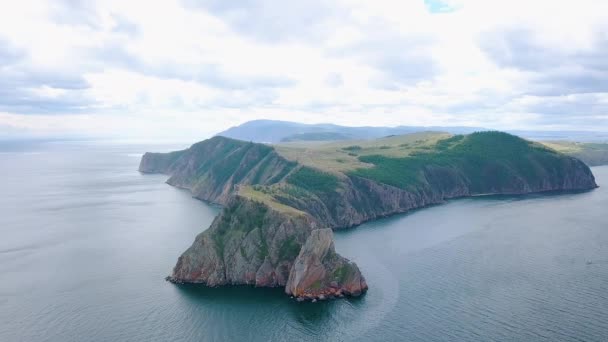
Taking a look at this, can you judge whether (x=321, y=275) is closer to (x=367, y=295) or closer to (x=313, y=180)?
(x=367, y=295)

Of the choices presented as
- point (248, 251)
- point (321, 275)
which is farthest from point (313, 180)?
point (321, 275)

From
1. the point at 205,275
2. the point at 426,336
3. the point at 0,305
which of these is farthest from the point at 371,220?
the point at 0,305

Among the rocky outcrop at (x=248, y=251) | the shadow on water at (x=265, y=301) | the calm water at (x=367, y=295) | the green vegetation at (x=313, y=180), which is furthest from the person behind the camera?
the green vegetation at (x=313, y=180)

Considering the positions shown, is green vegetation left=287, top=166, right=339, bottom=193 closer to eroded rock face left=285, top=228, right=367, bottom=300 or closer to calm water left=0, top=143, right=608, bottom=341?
calm water left=0, top=143, right=608, bottom=341

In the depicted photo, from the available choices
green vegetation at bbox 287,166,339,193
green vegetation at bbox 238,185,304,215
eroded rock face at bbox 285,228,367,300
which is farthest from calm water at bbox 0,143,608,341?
green vegetation at bbox 287,166,339,193

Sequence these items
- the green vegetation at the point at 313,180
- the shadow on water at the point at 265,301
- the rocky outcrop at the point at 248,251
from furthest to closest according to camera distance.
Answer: the green vegetation at the point at 313,180 → the rocky outcrop at the point at 248,251 → the shadow on water at the point at 265,301

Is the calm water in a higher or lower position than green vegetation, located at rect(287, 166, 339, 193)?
lower

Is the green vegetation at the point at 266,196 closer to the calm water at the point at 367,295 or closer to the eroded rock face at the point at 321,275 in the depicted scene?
the eroded rock face at the point at 321,275

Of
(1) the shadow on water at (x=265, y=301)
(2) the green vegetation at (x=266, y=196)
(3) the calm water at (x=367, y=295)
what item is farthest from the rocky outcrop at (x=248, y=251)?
(3) the calm water at (x=367, y=295)
